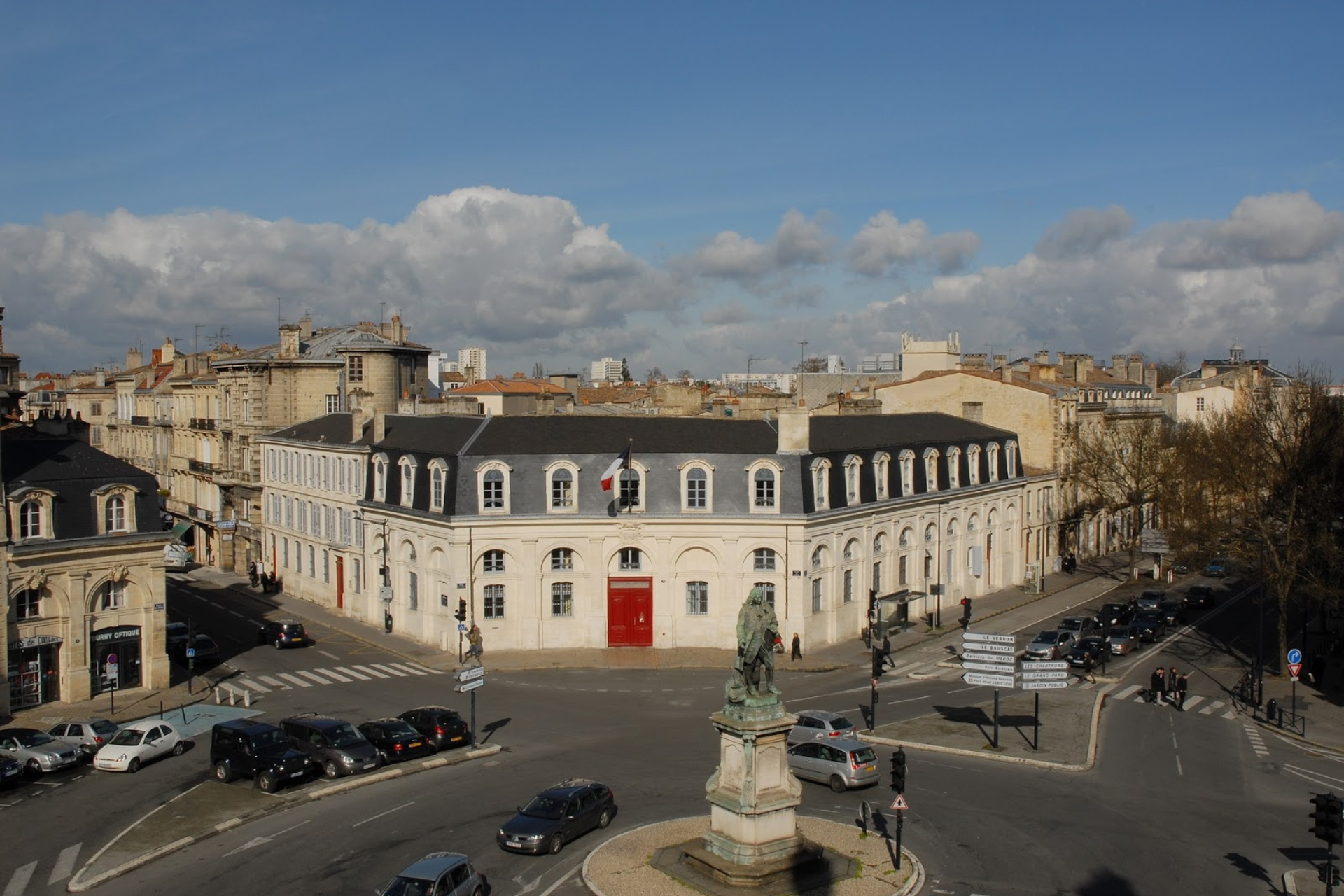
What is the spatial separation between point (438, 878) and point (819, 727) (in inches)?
622

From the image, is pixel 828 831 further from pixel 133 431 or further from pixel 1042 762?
pixel 133 431

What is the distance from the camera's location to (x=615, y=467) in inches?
1951

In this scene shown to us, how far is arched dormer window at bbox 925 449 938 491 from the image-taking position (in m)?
61.5

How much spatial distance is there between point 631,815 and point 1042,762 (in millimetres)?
14031

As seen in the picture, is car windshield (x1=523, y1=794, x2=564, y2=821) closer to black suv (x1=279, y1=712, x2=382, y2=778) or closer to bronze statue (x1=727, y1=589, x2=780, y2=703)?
bronze statue (x1=727, y1=589, x2=780, y2=703)

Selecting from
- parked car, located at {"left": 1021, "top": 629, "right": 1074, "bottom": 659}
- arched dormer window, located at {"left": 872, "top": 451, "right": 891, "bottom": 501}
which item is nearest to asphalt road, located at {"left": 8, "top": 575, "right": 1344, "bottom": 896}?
parked car, located at {"left": 1021, "top": 629, "right": 1074, "bottom": 659}

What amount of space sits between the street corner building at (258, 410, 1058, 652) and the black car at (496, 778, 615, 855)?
23.1 metres

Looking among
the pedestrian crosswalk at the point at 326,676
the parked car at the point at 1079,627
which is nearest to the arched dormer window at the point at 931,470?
the parked car at the point at 1079,627

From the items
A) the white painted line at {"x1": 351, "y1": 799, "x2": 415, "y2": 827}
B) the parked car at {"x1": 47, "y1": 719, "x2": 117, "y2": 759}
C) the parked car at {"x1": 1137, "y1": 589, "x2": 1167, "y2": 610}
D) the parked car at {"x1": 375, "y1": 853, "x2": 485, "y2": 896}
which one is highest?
the parked car at {"x1": 375, "y1": 853, "x2": 485, "y2": 896}

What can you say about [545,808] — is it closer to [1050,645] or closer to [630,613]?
[630,613]

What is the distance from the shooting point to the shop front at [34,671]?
4066cm

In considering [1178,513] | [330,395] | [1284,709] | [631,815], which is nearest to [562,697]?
[631,815]

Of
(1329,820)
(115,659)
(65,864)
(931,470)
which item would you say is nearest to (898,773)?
(1329,820)

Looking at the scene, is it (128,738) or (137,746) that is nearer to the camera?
(137,746)
